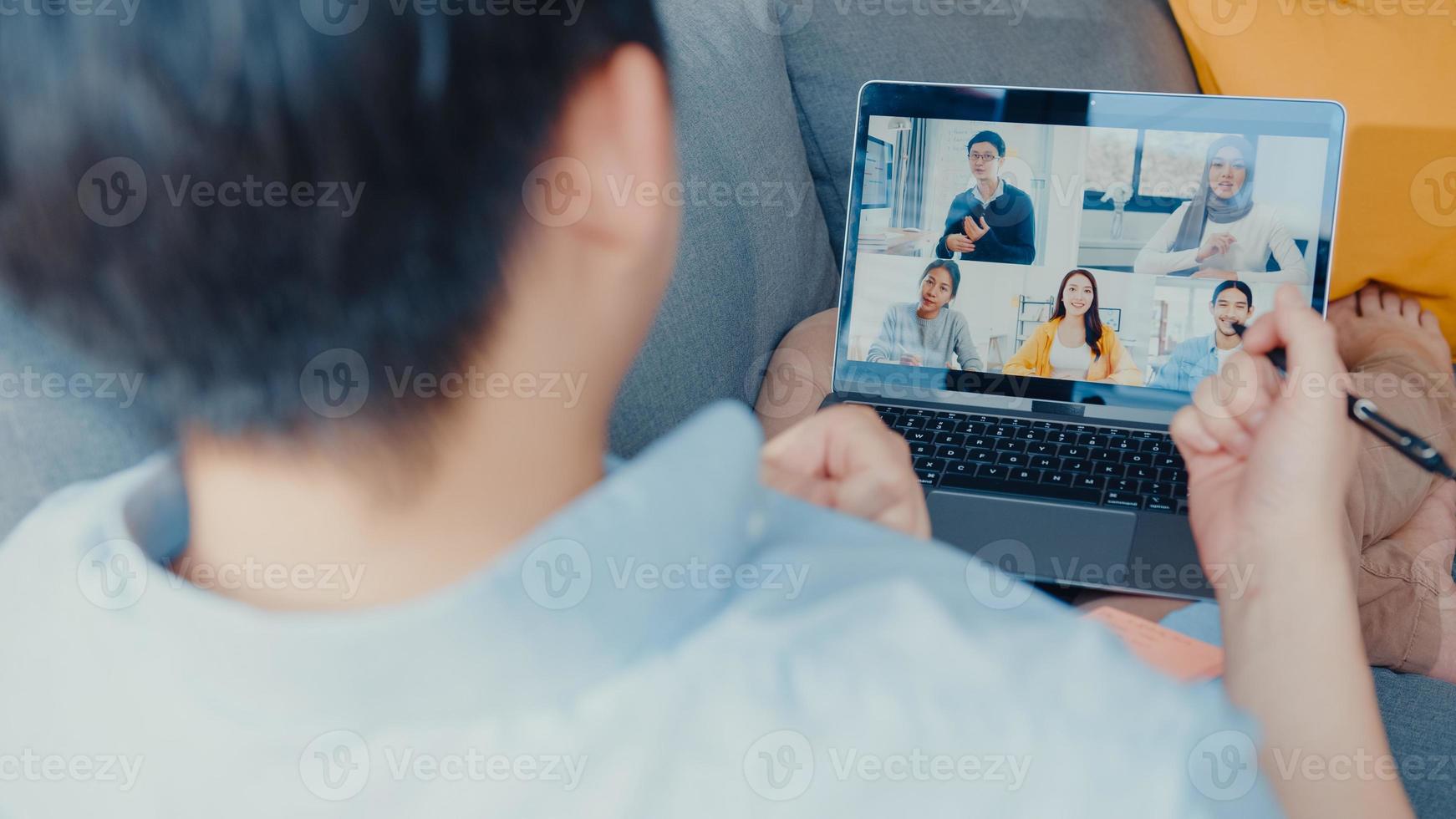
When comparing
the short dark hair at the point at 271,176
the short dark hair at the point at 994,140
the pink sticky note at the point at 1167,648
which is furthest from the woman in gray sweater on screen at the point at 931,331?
the short dark hair at the point at 271,176

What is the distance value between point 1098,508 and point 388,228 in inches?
27.5

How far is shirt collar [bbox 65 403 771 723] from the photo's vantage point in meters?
0.35

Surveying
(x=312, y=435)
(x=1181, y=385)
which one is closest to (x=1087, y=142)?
(x=1181, y=385)

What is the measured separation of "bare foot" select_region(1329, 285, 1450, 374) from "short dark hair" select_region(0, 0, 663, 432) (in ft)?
3.93

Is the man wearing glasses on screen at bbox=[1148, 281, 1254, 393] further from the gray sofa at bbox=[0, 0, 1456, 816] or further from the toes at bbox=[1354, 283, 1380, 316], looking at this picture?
the toes at bbox=[1354, 283, 1380, 316]

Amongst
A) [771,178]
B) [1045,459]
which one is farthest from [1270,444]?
[771,178]

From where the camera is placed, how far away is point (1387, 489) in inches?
39.8

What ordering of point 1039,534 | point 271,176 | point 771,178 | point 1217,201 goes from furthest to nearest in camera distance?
1. point 771,178
2. point 1217,201
3. point 1039,534
4. point 271,176

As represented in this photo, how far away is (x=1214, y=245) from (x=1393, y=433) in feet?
0.99

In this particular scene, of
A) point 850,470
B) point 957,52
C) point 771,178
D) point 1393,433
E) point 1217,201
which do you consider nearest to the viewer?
point 850,470

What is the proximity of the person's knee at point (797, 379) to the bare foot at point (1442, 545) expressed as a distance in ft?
1.88

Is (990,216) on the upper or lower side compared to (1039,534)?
upper

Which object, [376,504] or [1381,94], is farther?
[1381,94]

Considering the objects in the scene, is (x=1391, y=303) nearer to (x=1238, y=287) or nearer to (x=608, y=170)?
(x=1238, y=287)
